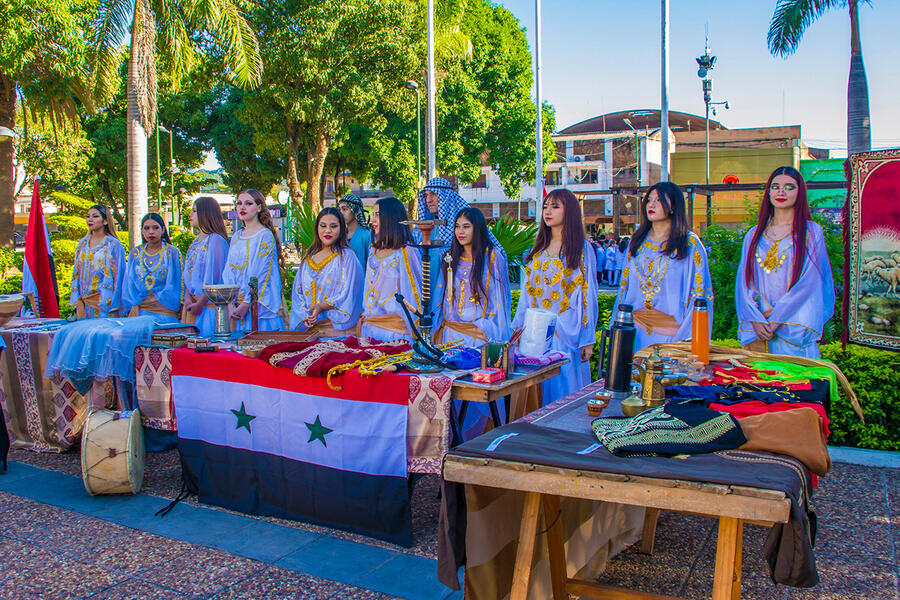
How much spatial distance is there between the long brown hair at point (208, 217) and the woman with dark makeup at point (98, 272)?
944 mm

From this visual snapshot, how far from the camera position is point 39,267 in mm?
7043

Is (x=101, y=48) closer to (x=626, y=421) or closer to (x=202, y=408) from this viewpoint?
(x=202, y=408)

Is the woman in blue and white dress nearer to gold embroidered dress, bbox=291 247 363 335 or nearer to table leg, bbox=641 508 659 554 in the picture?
gold embroidered dress, bbox=291 247 363 335

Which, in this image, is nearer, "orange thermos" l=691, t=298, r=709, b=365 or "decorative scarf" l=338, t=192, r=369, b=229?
"orange thermos" l=691, t=298, r=709, b=365

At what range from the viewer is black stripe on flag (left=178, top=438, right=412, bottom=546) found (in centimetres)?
397

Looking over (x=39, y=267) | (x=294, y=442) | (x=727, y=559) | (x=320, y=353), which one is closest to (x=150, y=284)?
(x=39, y=267)

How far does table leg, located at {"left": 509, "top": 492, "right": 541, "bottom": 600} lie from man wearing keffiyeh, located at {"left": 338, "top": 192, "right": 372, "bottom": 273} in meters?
3.98

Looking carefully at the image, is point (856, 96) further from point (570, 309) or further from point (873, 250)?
point (570, 309)

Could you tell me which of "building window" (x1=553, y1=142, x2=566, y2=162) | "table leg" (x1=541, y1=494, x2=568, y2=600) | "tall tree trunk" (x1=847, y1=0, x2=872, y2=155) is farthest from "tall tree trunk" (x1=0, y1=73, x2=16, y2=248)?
"building window" (x1=553, y1=142, x2=566, y2=162)

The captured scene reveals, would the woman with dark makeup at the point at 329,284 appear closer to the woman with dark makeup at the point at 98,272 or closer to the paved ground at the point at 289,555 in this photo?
the paved ground at the point at 289,555

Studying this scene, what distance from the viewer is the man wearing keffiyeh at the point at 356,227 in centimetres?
641

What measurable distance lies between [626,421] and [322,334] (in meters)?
3.26

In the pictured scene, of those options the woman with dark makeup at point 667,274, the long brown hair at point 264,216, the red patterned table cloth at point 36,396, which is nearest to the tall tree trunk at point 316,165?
the long brown hair at point 264,216

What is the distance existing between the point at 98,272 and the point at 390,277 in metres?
3.25
